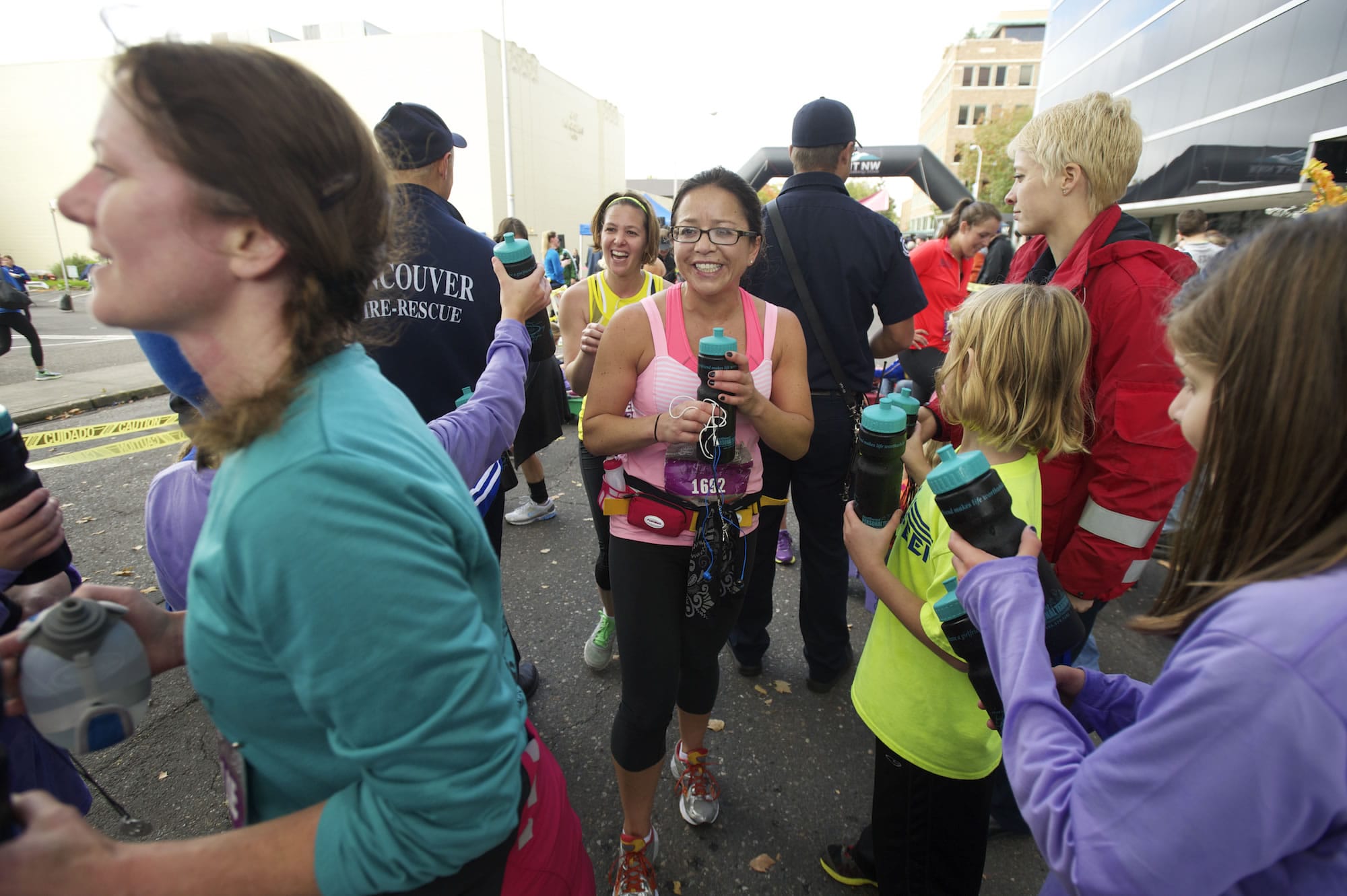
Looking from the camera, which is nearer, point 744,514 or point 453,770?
point 453,770

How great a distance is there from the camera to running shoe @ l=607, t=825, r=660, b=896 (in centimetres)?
206

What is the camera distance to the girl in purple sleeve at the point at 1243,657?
701 millimetres

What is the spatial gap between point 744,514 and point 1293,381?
1494mm

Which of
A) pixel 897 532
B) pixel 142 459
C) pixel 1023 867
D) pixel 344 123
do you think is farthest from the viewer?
pixel 142 459

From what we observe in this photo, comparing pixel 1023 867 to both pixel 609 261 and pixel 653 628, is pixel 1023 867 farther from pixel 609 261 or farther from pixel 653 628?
pixel 609 261

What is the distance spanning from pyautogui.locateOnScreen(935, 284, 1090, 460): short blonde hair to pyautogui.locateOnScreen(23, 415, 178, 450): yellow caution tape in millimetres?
8216

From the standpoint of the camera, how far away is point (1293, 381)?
0.81m

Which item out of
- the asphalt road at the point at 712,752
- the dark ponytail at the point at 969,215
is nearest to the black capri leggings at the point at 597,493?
the asphalt road at the point at 712,752

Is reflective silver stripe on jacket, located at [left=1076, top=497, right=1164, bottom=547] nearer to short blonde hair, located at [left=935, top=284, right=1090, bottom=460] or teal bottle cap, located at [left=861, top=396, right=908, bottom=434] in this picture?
short blonde hair, located at [left=935, top=284, right=1090, bottom=460]

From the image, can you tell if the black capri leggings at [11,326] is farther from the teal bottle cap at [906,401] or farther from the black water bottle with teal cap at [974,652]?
the black water bottle with teal cap at [974,652]

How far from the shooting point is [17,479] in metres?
1.32

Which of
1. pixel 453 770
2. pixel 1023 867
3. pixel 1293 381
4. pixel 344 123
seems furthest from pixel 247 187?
pixel 1023 867

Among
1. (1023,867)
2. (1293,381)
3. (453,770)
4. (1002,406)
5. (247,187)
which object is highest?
(247,187)

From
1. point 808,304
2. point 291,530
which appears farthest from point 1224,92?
point 291,530
